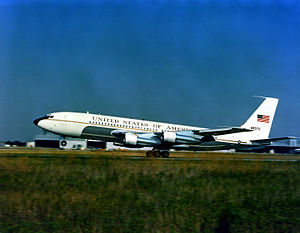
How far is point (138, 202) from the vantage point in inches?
457

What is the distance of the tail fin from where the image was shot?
1511 inches

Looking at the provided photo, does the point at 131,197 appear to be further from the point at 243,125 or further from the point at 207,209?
the point at 243,125

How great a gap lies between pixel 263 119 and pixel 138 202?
98.8 ft

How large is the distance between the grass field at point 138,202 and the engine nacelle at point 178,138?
58.2 ft

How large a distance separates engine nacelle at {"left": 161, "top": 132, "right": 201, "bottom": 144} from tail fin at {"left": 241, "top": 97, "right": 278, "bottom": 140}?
7.18 m

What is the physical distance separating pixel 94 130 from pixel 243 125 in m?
16.8

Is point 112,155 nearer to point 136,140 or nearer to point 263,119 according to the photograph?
point 136,140

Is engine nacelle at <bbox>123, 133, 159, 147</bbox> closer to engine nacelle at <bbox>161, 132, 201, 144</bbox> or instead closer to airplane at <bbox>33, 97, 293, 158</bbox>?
airplane at <bbox>33, 97, 293, 158</bbox>

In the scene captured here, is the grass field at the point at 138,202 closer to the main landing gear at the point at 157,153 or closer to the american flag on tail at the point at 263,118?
the main landing gear at the point at 157,153

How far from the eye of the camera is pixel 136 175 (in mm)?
15039

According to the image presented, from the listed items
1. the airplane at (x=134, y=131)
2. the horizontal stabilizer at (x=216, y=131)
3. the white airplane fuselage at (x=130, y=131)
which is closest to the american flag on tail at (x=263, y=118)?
the airplane at (x=134, y=131)

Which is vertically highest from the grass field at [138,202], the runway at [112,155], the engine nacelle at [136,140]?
the engine nacelle at [136,140]

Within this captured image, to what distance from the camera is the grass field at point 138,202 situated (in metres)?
10.3

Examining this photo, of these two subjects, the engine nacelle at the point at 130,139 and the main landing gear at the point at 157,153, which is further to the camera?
the main landing gear at the point at 157,153
